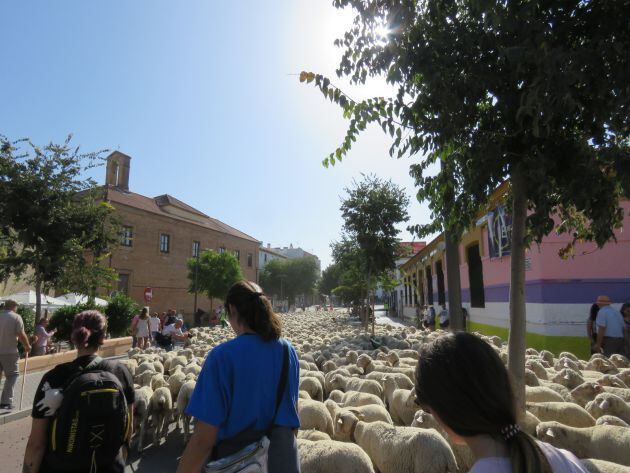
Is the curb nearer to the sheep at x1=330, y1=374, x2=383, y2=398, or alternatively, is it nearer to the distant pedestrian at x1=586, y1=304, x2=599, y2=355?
the sheep at x1=330, y1=374, x2=383, y2=398

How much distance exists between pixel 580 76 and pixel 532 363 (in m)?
5.42

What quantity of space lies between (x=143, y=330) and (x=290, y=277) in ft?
179

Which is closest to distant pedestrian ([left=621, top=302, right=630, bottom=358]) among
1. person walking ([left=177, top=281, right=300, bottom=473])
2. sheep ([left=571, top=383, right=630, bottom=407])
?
sheep ([left=571, top=383, right=630, bottom=407])

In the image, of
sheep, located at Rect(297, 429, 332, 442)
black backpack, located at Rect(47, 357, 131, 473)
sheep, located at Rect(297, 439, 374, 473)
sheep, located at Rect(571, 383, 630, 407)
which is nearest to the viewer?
black backpack, located at Rect(47, 357, 131, 473)

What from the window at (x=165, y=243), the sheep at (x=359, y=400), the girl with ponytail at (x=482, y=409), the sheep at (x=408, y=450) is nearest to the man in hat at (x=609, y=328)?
the sheep at (x=359, y=400)

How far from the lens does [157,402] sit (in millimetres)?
5945

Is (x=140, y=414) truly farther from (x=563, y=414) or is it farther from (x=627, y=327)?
(x=627, y=327)

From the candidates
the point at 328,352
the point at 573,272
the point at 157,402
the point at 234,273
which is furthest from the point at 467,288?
the point at 234,273

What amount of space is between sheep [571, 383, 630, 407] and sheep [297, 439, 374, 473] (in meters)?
3.42

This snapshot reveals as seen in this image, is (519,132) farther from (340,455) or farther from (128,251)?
(128,251)

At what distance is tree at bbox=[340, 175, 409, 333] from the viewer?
1641 centimetres

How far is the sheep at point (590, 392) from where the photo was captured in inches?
204

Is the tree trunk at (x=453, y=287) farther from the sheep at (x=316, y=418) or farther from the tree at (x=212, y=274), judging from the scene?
the tree at (x=212, y=274)

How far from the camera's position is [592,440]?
3732 mm
